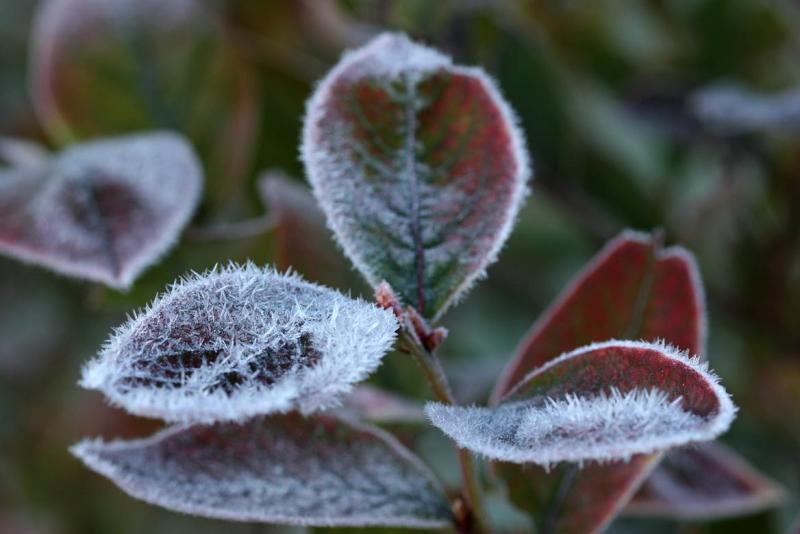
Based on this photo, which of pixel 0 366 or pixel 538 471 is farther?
pixel 0 366

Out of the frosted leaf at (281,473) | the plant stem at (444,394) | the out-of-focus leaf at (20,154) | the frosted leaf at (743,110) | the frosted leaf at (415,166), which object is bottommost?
the out-of-focus leaf at (20,154)

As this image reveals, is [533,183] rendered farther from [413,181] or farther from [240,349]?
[240,349]

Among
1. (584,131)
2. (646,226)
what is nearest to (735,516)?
(646,226)

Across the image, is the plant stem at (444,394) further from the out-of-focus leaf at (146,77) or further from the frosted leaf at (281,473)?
the out-of-focus leaf at (146,77)

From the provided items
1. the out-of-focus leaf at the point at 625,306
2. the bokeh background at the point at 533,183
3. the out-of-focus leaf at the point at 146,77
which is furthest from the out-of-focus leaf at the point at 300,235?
the out-of-focus leaf at the point at 625,306

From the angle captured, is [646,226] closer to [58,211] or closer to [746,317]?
[746,317]

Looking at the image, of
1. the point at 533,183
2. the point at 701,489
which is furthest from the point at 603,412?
the point at 533,183
